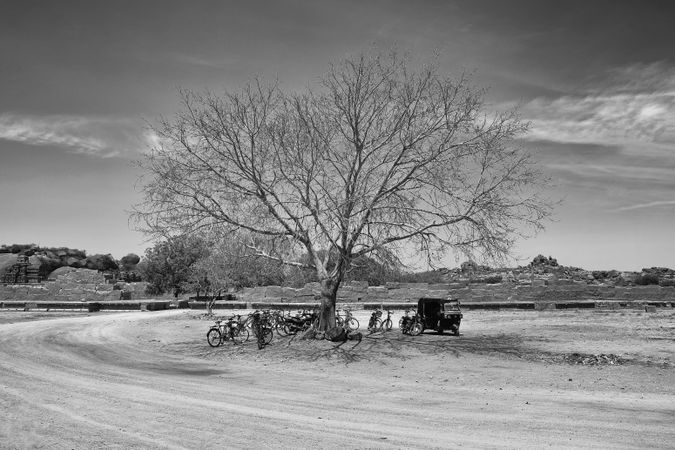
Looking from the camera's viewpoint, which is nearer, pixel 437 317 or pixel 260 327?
pixel 260 327

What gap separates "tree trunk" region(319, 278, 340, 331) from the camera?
18.2 meters

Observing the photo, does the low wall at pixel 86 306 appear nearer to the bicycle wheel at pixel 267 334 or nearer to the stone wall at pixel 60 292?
the stone wall at pixel 60 292

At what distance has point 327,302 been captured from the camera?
18.4 metres

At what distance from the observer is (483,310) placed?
3691 cm

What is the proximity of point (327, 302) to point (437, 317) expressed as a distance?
15.7 feet

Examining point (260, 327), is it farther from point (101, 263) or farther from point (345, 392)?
point (101, 263)

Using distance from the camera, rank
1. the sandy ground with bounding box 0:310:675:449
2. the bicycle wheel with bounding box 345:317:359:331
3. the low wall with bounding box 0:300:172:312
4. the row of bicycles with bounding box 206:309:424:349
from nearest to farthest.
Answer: the sandy ground with bounding box 0:310:675:449
the row of bicycles with bounding box 206:309:424:349
the bicycle wheel with bounding box 345:317:359:331
the low wall with bounding box 0:300:172:312

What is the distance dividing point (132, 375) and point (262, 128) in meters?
9.38

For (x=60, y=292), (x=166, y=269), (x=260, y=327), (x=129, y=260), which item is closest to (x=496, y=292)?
(x=260, y=327)

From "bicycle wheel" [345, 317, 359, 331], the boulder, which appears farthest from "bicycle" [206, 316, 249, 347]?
the boulder

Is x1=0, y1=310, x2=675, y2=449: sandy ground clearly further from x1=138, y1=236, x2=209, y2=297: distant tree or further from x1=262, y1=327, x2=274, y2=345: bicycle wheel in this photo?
x1=138, y1=236, x2=209, y2=297: distant tree

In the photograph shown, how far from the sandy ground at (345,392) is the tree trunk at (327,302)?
2.80ft

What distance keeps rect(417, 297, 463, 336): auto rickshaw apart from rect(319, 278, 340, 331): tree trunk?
390 cm

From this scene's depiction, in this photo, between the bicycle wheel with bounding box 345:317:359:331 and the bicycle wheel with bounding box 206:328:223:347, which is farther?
the bicycle wheel with bounding box 345:317:359:331
